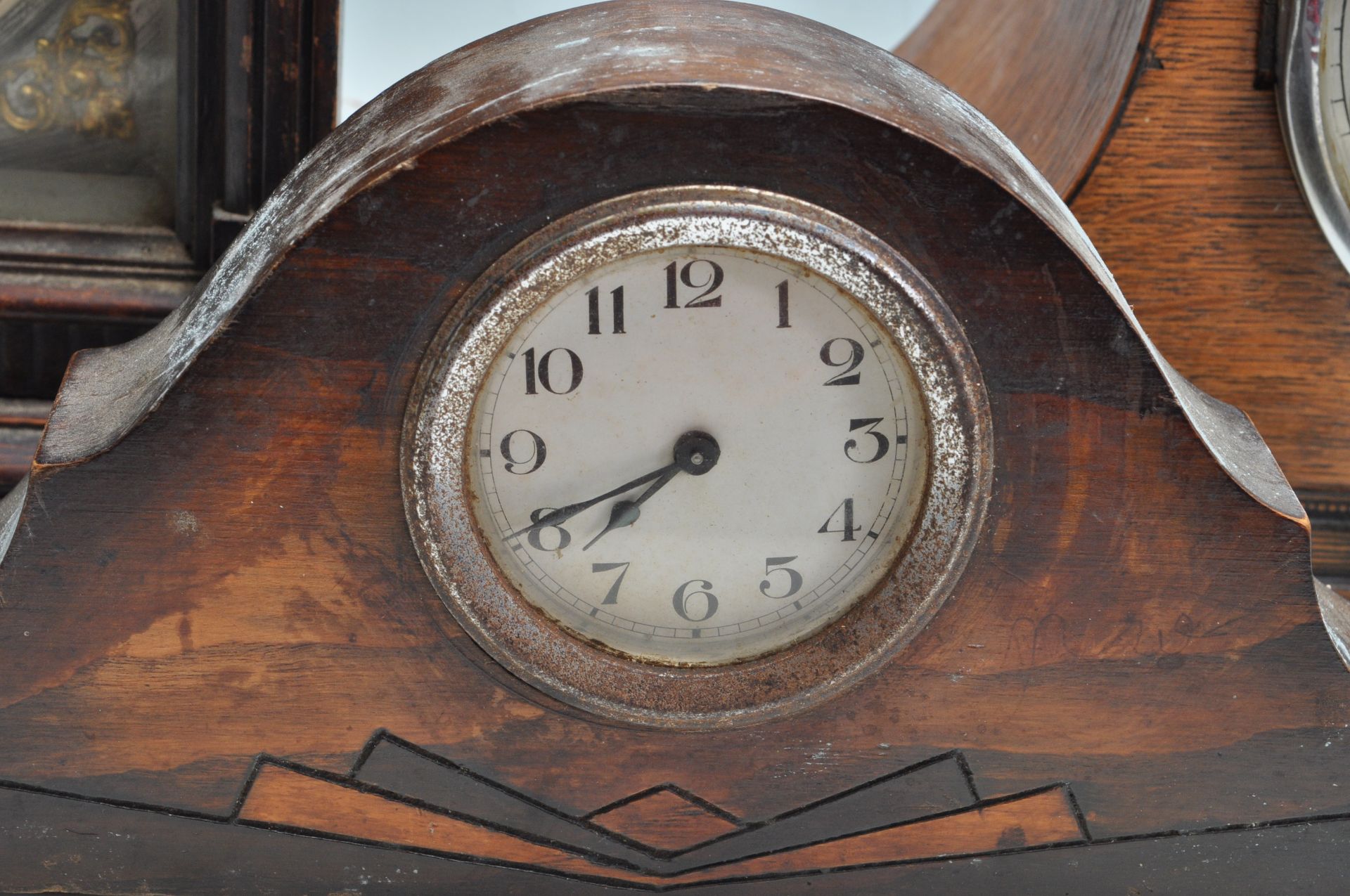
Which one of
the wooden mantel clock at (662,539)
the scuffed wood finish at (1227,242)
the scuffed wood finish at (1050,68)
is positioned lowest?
the wooden mantel clock at (662,539)

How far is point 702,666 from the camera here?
129 centimetres

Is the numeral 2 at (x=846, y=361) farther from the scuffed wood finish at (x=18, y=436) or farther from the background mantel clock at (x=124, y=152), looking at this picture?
the scuffed wood finish at (x=18, y=436)

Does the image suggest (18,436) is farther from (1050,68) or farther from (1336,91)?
(1336,91)

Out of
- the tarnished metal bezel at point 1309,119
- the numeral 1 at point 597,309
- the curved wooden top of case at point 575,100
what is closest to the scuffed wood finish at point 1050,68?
the tarnished metal bezel at point 1309,119

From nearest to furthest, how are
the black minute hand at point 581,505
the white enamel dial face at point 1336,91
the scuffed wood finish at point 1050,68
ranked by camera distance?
the black minute hand at point 581,505 → the white enamel dial face at point 1336,91 → the scuffed wood finish at point 1050,68

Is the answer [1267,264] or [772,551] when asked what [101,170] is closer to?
[772,551]

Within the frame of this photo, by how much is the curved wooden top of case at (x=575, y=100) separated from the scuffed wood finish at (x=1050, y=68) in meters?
0.57

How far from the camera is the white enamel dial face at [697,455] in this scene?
1.20m

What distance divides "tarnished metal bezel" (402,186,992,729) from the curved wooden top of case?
0.33 feet

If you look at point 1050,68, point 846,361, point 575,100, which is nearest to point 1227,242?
point 1050,68

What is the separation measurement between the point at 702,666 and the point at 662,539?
128mm

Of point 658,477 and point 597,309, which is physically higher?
point 597,309

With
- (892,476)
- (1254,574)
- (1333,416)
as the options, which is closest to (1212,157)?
(1333,416)

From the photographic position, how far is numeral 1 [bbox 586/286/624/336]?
119 cm
